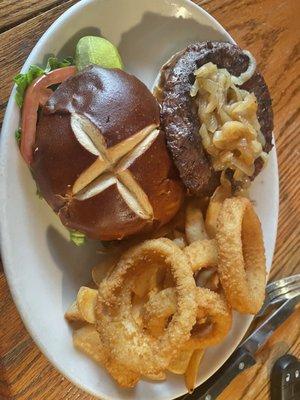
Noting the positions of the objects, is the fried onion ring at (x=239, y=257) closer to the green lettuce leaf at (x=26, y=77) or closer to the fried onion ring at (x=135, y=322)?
the fried onion ring at (x=135, y=322)

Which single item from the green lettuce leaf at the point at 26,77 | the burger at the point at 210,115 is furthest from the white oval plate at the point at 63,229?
the burger at the point at 210,115

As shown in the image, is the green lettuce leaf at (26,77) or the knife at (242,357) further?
the knife at (242,357)

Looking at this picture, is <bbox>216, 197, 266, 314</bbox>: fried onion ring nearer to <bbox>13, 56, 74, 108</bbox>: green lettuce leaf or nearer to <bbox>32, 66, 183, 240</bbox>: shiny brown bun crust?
<bbox>32, 66, 183, 240</bbox>: shiny brown bun crust

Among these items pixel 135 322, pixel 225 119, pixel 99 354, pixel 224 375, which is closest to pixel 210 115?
pixel 225 119

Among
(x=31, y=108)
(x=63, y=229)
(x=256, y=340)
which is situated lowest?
(x=256, y=340)

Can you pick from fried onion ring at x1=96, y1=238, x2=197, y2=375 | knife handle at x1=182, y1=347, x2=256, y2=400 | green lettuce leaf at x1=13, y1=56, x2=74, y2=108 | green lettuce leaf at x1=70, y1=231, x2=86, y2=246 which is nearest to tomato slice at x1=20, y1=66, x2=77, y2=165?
green lettuce leaf at x1=13, y1=56, x2=74, y2=108

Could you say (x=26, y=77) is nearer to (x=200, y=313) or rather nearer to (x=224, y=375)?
(x=200, y=313)
